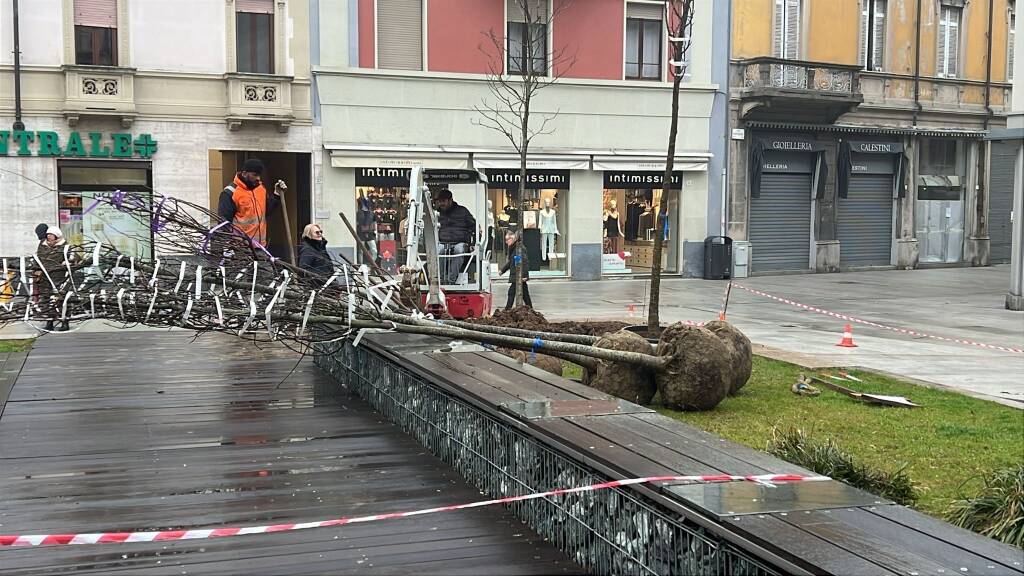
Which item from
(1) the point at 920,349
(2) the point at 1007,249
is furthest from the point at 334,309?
(2) the point at 1007,249

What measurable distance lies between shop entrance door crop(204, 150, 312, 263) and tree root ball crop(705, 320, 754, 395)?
669 inches

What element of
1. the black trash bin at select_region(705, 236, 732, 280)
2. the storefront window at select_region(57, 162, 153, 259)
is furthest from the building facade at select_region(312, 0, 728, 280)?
the storefront window at select_region(57, 162, 153, 259)

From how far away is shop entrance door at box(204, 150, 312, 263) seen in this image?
24875mm

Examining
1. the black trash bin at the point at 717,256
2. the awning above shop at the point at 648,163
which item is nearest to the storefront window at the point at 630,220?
the awning above shop at the point at 648,163

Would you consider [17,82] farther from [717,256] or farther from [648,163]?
[717,256]

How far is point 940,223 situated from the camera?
34031mm

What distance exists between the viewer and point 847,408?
945cm

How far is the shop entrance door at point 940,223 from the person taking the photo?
110 feet

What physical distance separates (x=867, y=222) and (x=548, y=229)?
10700mm

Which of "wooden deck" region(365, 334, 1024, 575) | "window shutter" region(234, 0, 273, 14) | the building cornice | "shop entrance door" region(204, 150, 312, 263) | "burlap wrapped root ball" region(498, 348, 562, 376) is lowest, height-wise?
"burlap wrapped root ball" region(498, 348, 562, 376)

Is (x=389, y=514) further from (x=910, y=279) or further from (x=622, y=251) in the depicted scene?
(x=910, y=279)

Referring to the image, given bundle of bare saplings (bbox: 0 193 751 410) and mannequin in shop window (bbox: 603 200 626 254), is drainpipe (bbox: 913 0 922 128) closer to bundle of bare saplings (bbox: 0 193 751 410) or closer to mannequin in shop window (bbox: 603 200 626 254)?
mannequin in shop window (bbox: 603 200 626 254)

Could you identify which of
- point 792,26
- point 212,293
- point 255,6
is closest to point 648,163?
point 792,26

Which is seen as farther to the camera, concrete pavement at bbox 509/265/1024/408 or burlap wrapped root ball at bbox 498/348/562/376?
concrete pavement at bbox 509/265/1024/408
